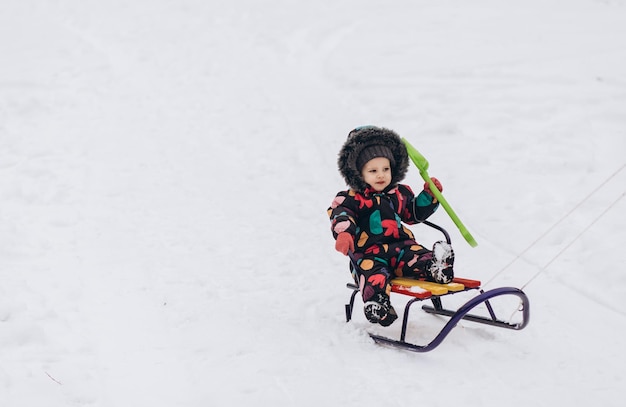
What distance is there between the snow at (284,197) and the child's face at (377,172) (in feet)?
3.23

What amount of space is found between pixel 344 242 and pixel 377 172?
0.63m

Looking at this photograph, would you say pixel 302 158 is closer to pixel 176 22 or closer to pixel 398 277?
pixel 398 277

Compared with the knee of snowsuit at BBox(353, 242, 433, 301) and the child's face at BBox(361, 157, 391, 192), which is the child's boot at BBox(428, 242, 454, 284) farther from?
the child's face at BBox(361, 157, 391, 192)

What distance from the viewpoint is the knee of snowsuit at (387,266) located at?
468 centimetres

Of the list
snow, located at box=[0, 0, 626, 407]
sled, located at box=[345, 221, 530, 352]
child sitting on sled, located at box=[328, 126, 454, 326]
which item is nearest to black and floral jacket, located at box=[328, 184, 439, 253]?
child sitting on sled, located at box=[328, 126, 454, 326]

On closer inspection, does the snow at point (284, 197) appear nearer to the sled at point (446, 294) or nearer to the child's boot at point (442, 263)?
the sled at point (446, 294)

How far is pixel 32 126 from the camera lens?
8.70 metres

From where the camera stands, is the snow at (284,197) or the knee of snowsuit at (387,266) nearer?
the snow at (284,197)

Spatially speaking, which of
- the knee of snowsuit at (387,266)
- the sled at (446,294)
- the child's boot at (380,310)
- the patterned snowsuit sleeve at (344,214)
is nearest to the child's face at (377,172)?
the patterned snowsuit sleeve at (344,214)

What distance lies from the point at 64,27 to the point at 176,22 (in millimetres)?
2010

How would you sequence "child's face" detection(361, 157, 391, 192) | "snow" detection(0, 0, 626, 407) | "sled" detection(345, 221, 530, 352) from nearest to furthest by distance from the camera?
"snow" detection(0, 0, 626, 407), "sled" detection(345, 221, 530, 352), "child's face" detection(361, 157, 391, 192)

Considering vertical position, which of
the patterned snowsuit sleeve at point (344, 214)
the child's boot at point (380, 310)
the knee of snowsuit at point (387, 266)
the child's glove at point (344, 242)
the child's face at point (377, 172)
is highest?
the child's face at point (377, 172)

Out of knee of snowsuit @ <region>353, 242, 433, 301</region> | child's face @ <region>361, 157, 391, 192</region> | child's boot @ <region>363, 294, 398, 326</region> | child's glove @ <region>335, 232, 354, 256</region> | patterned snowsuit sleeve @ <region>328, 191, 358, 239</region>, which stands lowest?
child's boot @ <region>363, 294, 398, 326</region>

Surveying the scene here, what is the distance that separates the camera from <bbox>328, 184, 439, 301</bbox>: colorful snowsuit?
4.83m
